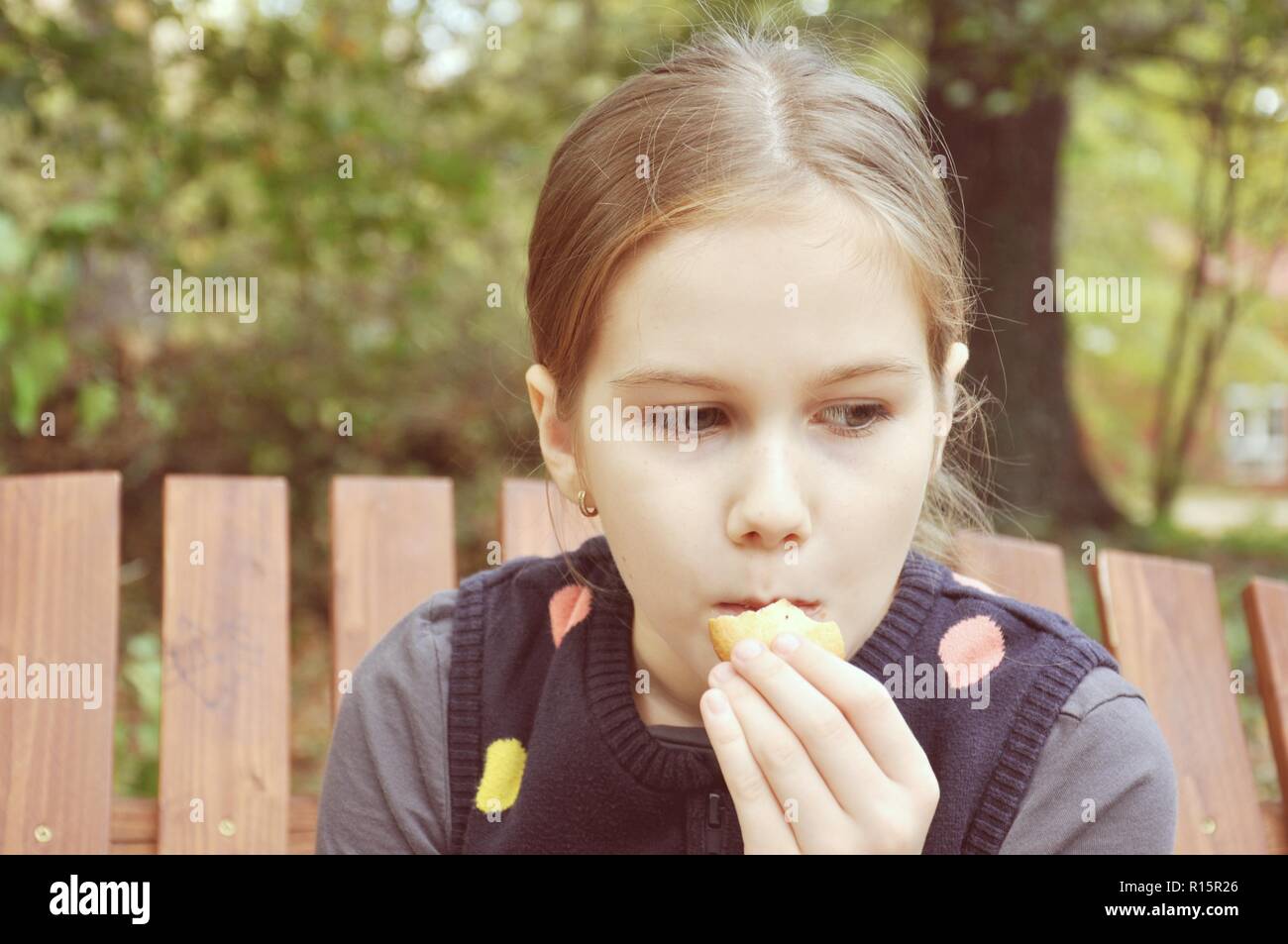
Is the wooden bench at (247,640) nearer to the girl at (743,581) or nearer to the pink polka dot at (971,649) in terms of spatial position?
the girl at (743,581)

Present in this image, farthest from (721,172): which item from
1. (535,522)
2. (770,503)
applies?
(535,522)

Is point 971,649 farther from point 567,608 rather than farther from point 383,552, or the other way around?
point 383,552

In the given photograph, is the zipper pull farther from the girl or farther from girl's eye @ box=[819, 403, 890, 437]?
girl's eye @ box=[819, 403, 890, 437]

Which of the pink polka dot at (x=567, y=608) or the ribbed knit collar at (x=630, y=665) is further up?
the pink polka dot at (x=567, y=608)

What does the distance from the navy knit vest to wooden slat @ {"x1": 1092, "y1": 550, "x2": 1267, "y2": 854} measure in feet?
1.82

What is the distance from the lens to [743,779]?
4.69ft

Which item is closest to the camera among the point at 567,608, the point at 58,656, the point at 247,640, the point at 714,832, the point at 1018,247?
the point at 714,832

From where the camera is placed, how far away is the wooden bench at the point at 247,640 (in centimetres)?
209

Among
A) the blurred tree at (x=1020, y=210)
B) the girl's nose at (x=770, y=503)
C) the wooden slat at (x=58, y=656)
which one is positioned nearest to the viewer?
the girl's nose at (x=770, y=503)

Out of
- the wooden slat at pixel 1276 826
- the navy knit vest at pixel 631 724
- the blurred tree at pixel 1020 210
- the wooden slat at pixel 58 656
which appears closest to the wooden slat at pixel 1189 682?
the wooden slat at pixel 1276 826

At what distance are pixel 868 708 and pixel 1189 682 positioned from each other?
1.15m

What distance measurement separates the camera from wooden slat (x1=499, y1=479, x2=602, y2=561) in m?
2.46

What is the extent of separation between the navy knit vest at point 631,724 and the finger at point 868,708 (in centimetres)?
26
